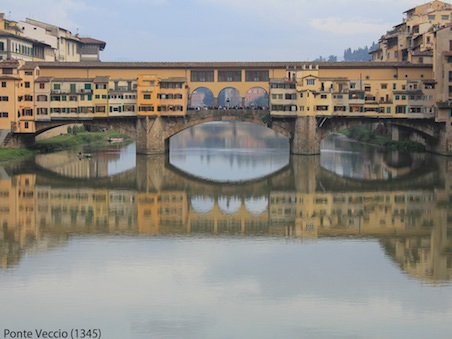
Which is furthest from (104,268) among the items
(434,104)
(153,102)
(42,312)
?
(434,104)

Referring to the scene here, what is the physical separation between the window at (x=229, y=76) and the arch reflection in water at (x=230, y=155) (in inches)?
210

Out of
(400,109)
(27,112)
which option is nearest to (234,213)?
(400,109)

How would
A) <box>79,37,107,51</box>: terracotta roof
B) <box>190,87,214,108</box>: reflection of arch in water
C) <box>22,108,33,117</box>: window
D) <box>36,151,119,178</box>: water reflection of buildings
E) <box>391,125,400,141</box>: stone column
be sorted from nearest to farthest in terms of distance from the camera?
1. <box>36,151,119,178</box>: water reflection of buildings
2. <box>22,108,33,117</box>: window
3. <box>391,125,400,141</box>: stone column
4. <box>79,37,107,51</box>: terracotta roof
5. <box>190,87,214,108</box>: reflection of arch in water

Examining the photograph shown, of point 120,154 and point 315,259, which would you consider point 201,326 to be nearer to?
point 315,259

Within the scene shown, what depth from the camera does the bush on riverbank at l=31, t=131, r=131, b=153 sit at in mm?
54556

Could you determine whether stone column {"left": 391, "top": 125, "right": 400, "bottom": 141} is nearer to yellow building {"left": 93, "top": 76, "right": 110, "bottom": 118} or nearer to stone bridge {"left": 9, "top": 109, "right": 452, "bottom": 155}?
stone bridge {"left": 9, "top": 109, "right": 452, "bottom": 155}

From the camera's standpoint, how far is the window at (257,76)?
5438 centimetres

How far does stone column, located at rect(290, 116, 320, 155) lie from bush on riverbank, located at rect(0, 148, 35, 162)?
17.1 metres

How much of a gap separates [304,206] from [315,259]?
963 centimetres

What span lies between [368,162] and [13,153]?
21.7 metres

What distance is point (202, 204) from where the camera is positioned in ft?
108

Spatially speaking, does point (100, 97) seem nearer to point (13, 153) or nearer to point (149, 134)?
point (149, 134)

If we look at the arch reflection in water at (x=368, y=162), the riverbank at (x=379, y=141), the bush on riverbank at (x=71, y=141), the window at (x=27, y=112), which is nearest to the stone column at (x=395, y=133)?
the riverbank at (x=379, y=141)

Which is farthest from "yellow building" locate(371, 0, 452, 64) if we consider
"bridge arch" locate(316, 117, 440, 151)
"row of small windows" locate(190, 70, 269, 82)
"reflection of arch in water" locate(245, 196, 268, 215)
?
"reflection of arch in water" locate(245, 196, 268, 215)
